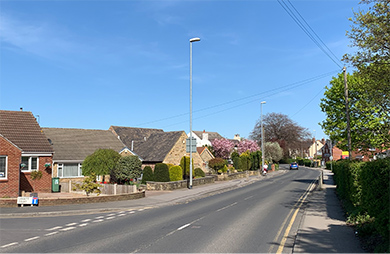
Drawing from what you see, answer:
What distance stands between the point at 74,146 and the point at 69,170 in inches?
167

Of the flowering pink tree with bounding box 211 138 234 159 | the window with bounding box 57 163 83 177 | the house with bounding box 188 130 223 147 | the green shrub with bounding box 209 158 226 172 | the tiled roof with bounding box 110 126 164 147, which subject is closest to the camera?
the window with bounding box 57 163 83 177

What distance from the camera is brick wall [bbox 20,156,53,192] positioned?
26.6 m

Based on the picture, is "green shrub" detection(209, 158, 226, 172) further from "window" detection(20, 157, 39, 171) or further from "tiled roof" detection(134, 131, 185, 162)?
"window" detection(20, 157, 39, 171)

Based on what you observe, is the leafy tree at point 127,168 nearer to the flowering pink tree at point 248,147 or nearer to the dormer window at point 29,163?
the dormer window at point 29,163

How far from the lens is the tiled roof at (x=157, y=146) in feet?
139

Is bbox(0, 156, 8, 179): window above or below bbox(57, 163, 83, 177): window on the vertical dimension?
above

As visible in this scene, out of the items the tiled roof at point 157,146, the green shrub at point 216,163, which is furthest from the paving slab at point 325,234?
the green shrub at point 216,163

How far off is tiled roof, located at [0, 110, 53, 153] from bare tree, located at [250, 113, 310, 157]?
75.4 meters

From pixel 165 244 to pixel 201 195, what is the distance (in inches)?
634

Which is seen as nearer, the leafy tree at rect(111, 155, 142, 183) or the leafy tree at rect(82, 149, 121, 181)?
the leafy tree at rect(111, 155, 142, 183)

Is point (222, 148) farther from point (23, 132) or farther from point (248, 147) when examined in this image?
point (23, 132)

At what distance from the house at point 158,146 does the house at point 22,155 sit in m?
15.2

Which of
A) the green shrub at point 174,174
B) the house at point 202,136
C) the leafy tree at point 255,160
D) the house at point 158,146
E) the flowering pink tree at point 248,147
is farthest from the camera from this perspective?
the house at point 202,136

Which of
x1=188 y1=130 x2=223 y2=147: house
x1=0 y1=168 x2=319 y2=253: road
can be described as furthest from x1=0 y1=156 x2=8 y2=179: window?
x1=188 y1=130 x2=223 y2=147: house
